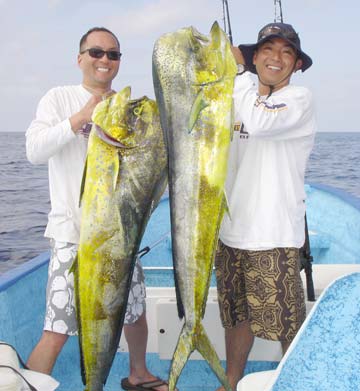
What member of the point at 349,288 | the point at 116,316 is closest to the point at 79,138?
the point at 116,316

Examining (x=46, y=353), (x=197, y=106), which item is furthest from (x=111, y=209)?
(x=46, y=353)

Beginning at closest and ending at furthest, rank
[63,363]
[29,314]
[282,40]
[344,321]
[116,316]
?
[344,321] < [116,316] < [282,40] < [29,314] < [63,363]

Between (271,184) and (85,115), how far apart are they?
1.10 m

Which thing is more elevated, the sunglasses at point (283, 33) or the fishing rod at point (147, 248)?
the sunglasses at point (283, 33)

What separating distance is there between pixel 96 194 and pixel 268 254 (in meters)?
1.15

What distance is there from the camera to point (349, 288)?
2.10m

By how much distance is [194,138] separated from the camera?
197 cm

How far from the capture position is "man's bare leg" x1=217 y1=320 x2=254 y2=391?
3.01 m

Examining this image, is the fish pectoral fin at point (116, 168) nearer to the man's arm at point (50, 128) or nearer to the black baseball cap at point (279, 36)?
the man's arm at point (50, 128)

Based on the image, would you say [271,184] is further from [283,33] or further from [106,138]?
[106,138]

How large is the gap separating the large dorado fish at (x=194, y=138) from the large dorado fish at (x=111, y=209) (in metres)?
0.12

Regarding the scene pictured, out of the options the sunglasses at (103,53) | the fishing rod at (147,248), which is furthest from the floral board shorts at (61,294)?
the sunglasses at (103,53)

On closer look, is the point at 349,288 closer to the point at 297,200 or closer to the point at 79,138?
the point at 297,200

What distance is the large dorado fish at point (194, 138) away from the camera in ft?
6.29
